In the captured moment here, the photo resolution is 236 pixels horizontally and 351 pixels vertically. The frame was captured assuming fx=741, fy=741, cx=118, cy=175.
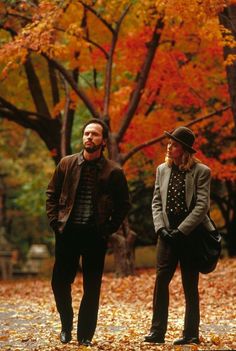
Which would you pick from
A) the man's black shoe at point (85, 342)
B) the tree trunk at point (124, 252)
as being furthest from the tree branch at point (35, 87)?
the man's black shoe at point (85, 342)

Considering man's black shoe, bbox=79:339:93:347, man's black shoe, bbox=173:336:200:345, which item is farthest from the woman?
man's black shoe, bbox=79:339:93:347

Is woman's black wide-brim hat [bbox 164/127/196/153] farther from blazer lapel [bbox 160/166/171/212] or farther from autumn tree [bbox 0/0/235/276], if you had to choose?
autumn tree [bbox 0/0/235/276]

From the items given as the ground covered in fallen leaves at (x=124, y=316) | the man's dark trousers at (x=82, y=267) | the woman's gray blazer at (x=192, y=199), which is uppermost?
the woman's gray blazer at (x=192, y=199)

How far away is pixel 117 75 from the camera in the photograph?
22.1 metres

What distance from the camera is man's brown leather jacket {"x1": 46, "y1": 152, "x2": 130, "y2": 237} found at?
669 centimetres

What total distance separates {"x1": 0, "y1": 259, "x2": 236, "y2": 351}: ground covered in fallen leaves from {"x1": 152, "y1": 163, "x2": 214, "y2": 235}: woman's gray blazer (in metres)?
→ 1.08

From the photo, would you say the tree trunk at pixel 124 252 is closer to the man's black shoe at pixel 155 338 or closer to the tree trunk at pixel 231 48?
the tree trunk at pixel 231 48

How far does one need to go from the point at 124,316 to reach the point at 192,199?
12.9 feet

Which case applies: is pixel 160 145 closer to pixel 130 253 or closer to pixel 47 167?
pixel 130 253

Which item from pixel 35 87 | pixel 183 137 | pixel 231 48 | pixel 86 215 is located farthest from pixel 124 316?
pixel 35 87

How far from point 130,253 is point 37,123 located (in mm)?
5111

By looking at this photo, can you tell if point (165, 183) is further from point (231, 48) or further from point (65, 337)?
point (231, 48)

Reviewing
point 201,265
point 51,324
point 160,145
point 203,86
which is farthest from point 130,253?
point 201,265

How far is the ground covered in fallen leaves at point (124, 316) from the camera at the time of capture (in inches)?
273
